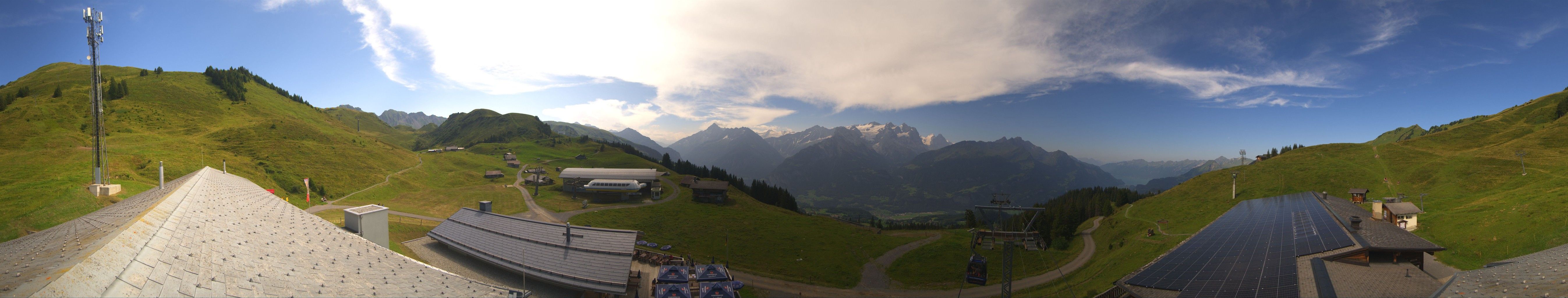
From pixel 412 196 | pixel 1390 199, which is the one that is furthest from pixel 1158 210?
pixel 412 196

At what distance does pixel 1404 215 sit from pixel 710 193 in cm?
8084

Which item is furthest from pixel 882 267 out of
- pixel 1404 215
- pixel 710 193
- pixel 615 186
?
pixel 615 186

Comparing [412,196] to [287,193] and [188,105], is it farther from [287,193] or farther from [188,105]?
[188,105]

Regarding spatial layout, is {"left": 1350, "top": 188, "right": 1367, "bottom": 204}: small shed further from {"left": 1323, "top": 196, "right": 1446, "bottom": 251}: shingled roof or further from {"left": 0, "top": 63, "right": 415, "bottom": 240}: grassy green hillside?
{"left": 0, "top": 63, "right": 415, "bottom": 240}: grassy green hillside

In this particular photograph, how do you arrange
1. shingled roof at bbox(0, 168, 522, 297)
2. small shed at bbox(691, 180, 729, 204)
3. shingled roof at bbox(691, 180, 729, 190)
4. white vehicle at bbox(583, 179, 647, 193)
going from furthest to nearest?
shingled roof at bbox(691, 180, 729, 190) < small shed at bbox(691, 180, 729, 204) < white vehicle at bbox(583, 179, 647, 193) < shingled roof at bbox(0, 168, 522, 297)

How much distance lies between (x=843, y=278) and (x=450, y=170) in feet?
324

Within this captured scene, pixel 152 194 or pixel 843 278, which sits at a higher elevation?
pixel 152 194

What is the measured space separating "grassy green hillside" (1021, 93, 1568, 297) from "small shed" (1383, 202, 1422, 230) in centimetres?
70

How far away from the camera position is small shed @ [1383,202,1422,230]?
120 feet

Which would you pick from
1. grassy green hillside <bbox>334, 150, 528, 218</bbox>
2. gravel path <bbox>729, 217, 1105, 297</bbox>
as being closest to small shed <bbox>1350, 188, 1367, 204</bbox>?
gravel path <bbox>729, 217, 1105, 297</bbox>

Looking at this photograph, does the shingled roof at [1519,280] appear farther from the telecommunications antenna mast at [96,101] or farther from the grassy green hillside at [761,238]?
the telecommunications antenna mast at [96,101]

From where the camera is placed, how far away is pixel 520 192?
8094 centimetres

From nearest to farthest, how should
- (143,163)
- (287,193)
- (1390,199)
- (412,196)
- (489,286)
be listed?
(489,286) < (1390,199) < (143,163) < (287,193) < (412,196)

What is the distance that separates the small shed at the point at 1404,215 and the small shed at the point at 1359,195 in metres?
23.2
